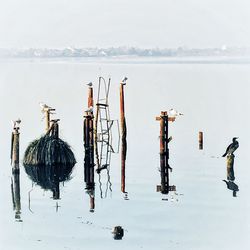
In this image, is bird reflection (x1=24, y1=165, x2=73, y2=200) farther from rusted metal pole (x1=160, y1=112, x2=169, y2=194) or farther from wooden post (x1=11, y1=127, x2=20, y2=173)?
rusted metal pole (x1=160, y1=112, x2=169, y2=194)

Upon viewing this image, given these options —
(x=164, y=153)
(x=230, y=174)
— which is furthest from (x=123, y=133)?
(x=230, y=174)

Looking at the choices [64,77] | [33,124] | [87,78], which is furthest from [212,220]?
[64,77]

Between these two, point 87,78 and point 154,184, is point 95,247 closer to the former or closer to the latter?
point 154,184

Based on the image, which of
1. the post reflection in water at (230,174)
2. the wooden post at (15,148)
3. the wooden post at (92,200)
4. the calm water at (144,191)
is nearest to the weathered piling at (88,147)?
the calm water at (144,191)

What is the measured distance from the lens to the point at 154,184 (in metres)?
32.3

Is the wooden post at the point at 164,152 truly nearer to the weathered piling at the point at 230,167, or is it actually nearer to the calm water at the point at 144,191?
the calm water at the point at 144,191

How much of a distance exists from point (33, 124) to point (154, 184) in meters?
18.6

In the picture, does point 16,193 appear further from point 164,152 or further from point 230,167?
point 230,167

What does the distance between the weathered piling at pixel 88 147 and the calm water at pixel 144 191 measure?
316 millimetres

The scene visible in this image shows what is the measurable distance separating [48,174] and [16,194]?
3.05m

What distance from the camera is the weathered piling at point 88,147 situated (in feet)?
111

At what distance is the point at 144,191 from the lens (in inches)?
1224

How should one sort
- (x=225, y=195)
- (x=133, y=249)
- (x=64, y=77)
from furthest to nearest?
(x=64, y=77), (x=225, y=195), (x=133, y=249)

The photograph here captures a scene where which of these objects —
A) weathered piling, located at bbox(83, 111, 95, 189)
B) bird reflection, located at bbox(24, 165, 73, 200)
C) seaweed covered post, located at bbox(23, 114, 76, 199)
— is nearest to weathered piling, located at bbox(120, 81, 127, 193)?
weathered piling, located at bbox(83, 111, 95, 189)
